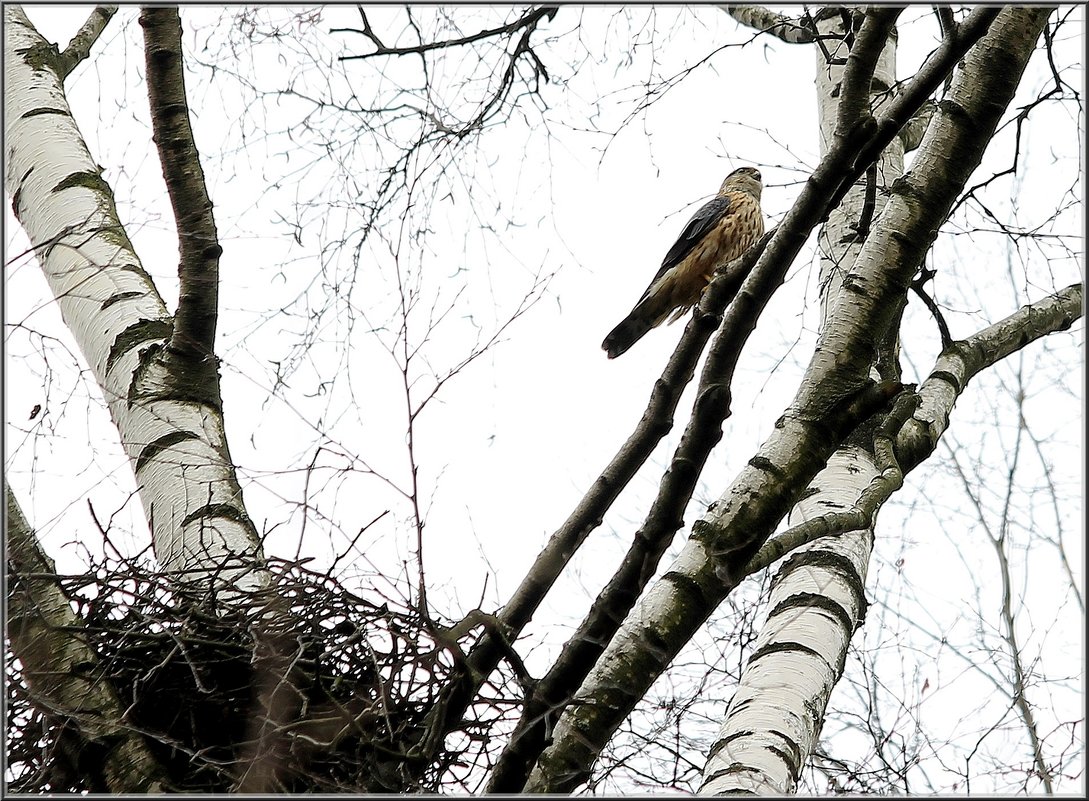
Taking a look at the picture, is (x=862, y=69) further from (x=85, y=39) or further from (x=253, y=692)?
(x=85, y=39)

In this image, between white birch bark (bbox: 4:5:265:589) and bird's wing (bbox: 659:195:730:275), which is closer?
white birch bark (bbox: 4:5:265:589)

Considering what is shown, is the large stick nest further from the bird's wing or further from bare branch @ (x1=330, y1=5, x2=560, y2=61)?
the bird's wing

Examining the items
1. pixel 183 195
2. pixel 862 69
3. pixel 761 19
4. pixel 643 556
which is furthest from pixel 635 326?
pixel 643 556

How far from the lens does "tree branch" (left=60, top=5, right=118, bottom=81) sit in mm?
4270

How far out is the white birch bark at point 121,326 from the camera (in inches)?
126

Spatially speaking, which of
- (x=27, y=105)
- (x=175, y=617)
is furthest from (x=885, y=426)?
(x=27, y=105)

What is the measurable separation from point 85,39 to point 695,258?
3167 millimetres

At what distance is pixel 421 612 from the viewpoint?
2.36m

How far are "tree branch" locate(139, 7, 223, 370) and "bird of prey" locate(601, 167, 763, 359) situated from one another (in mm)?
2586

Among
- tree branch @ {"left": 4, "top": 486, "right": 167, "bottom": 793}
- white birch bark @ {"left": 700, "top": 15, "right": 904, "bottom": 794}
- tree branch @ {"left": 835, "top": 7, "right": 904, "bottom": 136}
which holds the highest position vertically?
tree branch @ {"left": 835, "top": 7, "right": 904, "bottom": 136}

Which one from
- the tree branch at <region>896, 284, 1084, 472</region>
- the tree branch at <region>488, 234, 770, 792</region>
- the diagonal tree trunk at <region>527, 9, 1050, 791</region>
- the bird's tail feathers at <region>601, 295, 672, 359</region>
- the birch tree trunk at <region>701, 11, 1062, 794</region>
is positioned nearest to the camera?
the diagonal tree trunk at <region>527, 9, 1050, 791</region>

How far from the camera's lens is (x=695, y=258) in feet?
19.7

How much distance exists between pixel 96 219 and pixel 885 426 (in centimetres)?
264

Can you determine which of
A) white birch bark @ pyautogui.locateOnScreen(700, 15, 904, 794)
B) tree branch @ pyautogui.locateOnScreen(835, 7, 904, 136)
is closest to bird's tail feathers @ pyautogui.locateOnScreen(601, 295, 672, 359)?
white birch bark @ pyautogui.locateOnScreen(700, 15, 904, 794)
